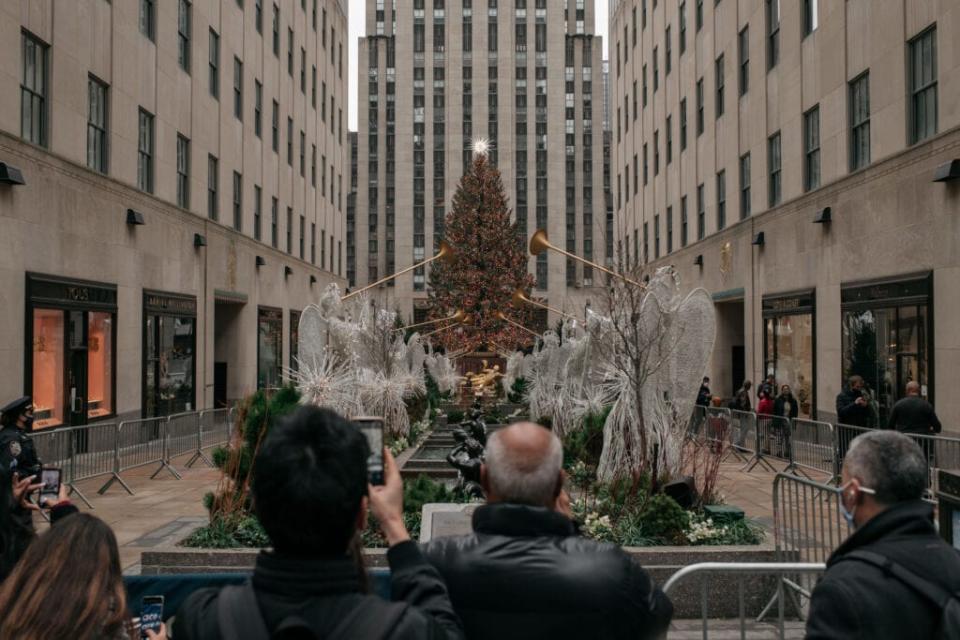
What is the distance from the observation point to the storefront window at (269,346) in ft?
109

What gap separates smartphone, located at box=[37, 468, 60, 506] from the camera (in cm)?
509

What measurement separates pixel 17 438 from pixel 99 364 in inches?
477

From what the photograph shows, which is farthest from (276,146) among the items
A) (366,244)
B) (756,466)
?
(366,244)

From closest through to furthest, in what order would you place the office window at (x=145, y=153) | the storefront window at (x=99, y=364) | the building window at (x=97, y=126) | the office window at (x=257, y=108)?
the storefront window at (x=99, y=364)
the building window at (x=97, y=126)
the office window at (x=145, y=153)
the office window at (x=257, y=108)

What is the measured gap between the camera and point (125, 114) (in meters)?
20.5

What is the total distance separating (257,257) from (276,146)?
6333 mm

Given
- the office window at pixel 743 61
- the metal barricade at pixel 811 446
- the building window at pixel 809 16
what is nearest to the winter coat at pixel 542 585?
the metal barricade at pixel 811 446

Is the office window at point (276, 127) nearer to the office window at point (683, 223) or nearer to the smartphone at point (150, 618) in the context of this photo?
the office window at point (683, 223)

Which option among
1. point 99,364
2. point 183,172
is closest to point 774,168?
point 183,172

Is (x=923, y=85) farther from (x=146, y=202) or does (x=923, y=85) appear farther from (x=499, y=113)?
(x=499, y=113)

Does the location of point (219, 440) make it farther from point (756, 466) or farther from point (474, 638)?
point (474, 638)

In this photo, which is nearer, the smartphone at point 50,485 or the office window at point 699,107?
the smartphone at point 50,485

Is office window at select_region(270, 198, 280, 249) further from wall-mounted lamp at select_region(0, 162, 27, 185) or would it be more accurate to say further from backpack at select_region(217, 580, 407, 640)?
backpack at select_region(217, 580, 407, 640)

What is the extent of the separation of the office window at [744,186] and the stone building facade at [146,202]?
16.8 meters
